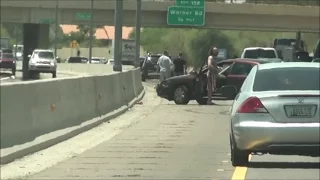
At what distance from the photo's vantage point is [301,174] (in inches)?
418

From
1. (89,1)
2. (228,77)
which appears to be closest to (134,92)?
(228,77)

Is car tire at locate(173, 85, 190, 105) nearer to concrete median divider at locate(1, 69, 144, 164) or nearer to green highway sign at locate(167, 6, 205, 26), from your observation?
concrete median divider at locate(1, 69, 144, 164)

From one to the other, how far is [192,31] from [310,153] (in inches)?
3505

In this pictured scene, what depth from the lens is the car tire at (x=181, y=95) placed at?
25.0m

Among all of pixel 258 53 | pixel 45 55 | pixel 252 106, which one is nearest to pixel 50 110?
pixel 252 106

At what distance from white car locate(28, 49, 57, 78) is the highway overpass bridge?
670 centimetres

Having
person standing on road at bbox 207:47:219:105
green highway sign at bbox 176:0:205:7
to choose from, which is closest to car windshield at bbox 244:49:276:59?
green highway sign at bbox 176:0:205:7

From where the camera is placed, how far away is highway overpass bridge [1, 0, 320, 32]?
190 feet

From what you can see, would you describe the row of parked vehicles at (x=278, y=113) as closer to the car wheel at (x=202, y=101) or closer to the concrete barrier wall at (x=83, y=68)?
the car wheel at (x=202, y=101)

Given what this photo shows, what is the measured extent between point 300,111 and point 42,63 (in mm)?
48072

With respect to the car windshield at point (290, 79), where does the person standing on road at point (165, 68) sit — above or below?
below

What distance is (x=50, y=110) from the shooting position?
14.0 m

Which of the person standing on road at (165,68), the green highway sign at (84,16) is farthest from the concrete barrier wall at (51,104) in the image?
the green highway sign at (84,16)

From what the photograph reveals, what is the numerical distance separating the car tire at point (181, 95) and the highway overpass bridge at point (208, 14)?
1257 inches
